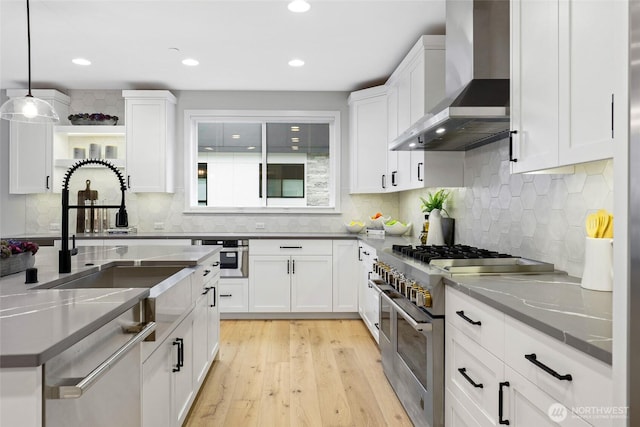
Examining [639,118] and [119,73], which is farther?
[119,73]

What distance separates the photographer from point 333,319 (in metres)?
4.71

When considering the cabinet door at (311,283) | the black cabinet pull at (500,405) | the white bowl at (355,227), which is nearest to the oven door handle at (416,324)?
the black cabinet pull at (500,405)

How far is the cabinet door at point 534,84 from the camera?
63.6 inches

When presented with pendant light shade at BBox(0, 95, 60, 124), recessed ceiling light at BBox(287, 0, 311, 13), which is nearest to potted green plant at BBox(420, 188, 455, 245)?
recessed ceiling light at BBox(287, 0, 311, 13)

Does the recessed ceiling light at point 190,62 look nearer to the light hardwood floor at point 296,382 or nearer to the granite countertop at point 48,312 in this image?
the granite countertop at point 48,312

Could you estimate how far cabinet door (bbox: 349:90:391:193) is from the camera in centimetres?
466

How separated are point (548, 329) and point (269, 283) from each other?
12.1ft

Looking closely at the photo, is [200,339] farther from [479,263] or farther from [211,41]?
[211,41]

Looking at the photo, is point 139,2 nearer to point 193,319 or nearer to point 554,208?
point 193,319

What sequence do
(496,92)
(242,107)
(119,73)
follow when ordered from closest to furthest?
(496,92), (119,73), (242,107)

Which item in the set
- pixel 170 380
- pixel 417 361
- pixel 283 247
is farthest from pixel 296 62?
pixel 170 380

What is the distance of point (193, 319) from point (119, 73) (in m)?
3.21

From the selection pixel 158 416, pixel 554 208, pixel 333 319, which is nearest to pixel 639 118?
pixel 554 208

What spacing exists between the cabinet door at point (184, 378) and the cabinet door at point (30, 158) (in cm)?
354
